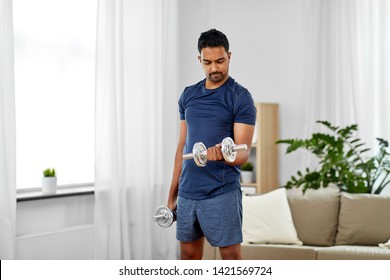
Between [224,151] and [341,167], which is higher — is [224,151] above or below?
above

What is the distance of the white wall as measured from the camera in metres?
5.18

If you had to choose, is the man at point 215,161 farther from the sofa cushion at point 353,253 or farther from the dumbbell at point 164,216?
the sofa cushion at point 353,253

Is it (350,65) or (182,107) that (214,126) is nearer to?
(182,107)

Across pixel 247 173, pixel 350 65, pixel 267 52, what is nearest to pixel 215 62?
pixel 350 65

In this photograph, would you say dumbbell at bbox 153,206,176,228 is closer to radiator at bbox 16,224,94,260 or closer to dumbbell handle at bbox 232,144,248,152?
dumbbell handle at bbox 232,144,248,152

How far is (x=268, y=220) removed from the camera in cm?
387

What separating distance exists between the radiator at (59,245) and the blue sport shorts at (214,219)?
72.1 inches

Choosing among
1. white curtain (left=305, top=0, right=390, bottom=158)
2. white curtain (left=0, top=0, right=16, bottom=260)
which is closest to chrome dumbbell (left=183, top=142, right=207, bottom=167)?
white curtain (left=0, top=0, right=16, bottom=260)

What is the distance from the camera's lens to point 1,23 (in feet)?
11.2

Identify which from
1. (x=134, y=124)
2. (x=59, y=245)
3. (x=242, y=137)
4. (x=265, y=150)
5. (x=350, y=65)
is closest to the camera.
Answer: (x=242, y=137)

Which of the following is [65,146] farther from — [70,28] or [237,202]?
[237,202]

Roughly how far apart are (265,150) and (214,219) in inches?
122

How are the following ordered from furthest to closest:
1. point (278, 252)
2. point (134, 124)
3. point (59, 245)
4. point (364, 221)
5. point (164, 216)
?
point (134, 124) < point (59, 245) < point (364, 221) < point (278, 252) < point (164, 216)
